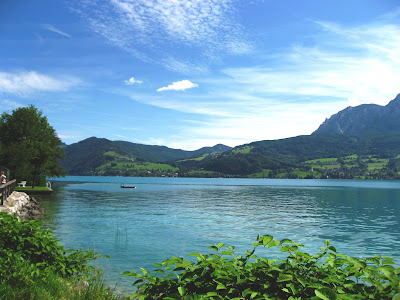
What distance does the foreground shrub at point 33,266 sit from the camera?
7.51 meters

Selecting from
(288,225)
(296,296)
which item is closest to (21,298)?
(296,296)

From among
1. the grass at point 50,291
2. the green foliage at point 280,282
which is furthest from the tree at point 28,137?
the green foliage at point 280,282

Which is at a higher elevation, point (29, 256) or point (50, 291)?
point (29, 256)

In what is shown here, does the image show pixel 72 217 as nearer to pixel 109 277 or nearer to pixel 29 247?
pixel 109 277

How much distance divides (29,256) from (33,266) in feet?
2.96

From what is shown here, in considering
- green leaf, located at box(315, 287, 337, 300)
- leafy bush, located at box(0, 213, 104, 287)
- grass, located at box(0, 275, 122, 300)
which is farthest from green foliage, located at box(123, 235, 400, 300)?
leafy bush, located at box(0, 213, 104, 287)

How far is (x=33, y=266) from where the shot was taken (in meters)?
7.96

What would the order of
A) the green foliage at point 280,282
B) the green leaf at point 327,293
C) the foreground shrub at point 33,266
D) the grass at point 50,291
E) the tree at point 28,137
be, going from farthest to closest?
the tree at point 28,137 → the foreground shrub at point 33,266 → the grass at point 50,291 → the green foliage at point 280,282 → the green leaf at point 327,293

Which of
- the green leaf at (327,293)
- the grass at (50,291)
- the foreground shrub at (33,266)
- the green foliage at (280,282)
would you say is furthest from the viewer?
the foreground shrub at (33,266)

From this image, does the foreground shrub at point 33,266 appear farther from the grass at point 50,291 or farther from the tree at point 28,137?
A: the tree at point 28,137

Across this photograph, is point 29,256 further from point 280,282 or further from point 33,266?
point 280,282

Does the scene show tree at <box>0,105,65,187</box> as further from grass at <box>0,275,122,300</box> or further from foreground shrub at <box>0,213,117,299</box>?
grass at <box>0,275,122,300</box>

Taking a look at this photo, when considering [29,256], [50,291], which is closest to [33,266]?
[50,291]

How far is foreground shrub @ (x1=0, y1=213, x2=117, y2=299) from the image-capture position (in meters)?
7.51
